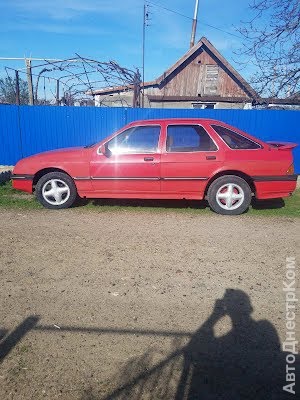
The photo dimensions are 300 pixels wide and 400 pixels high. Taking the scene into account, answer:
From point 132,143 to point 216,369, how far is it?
4.13m

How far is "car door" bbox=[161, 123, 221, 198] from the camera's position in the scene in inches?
214

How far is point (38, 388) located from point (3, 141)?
31.1 feet

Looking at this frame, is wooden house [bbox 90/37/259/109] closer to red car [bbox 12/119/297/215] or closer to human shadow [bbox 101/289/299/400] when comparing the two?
red car [bbox 12/119/297/215]

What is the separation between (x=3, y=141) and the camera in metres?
9.95

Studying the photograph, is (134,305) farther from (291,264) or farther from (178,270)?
(291,264)

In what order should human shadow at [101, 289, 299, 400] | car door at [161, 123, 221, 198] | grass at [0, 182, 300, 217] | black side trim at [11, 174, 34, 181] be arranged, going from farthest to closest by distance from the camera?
grass at [0, 182, 300, 217]
black side trim at [11, 174, 34, 181]
car door at [161, 123, 221, 198]
human shadow at [101, 289, 299, 400]

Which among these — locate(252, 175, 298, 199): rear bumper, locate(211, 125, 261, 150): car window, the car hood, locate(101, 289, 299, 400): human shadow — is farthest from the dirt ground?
locate(211, 125, 261, 150): car window

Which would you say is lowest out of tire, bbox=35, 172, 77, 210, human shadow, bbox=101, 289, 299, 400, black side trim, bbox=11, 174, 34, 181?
human shadow, bbox=101, 289, 299, 400

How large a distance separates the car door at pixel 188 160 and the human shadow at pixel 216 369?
126 inches

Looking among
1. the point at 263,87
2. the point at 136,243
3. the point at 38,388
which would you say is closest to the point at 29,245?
the point at 136,243

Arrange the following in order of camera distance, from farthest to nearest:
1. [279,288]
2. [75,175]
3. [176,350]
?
[75,175], [279,288], [176,350]

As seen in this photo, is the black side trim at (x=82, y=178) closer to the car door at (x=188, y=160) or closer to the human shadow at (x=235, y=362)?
the car door at (x=188, y=160)

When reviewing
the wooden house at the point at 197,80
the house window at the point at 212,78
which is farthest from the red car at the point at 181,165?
the house window at the point at 212,78

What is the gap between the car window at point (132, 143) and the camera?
553cm
